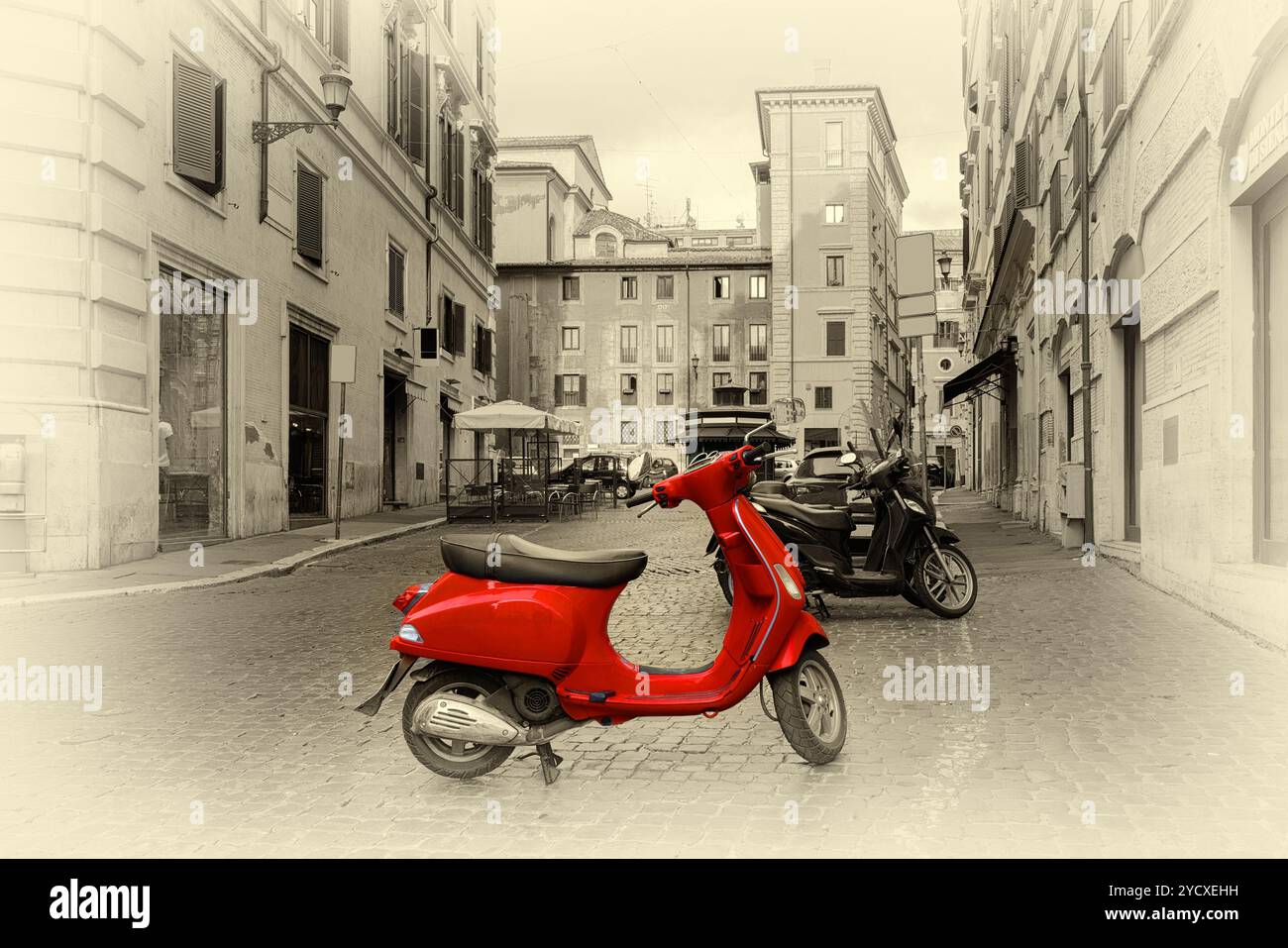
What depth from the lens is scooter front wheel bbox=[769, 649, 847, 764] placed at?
463cm

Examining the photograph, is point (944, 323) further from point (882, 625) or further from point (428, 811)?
point (428, 811)

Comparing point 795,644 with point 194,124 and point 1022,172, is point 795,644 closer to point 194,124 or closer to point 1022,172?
point 194,124

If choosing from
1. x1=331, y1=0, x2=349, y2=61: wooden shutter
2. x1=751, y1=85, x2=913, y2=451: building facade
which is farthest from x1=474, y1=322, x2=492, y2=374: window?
x1=751, y1=85, x2=913, y2=451: building facade

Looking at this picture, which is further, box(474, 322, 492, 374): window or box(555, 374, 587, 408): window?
box(555, 374, 587, 408): window

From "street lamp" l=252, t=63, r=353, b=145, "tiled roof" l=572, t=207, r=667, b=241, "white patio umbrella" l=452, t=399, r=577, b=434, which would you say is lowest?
"white patio umbrella" l=452, t=399, r=577, b=434

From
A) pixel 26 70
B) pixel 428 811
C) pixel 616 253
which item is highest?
pixel 616 253

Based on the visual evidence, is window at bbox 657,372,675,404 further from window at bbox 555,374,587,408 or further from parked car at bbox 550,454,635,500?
parked car at bbox 550,454,635,500

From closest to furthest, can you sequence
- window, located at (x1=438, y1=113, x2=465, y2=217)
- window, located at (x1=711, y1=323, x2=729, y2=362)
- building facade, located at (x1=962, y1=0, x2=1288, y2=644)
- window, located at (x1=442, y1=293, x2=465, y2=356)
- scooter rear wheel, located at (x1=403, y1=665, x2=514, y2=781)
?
scooter rear wheel, located at (x1=403, y1=665, x2=514, y2=781) → building facade, located at (x1=962, y1=0, x2=1288, y2=644) → window, located at (x1=438, y1=113, x2=465, y2=217) → window, located at (x1=442, y1=293, x2=465, y2=356) → window, located at (x1=711, y1=323, x2=729, y2=362)

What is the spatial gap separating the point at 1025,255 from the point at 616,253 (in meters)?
37.2

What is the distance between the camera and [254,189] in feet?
55.8

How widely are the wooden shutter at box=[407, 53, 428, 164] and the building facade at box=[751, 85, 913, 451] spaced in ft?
97.6

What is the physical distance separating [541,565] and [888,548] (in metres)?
5.39

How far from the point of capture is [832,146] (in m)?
54.6

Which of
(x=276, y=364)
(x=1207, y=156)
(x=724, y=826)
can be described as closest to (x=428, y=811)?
(x=724, y=826)
